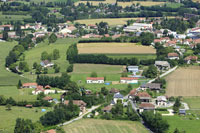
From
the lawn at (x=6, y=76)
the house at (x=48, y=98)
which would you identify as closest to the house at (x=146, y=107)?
the house at (x=48, y=98)

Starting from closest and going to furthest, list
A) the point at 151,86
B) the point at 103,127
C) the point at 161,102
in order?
the point at 103,127, the point at 161,102, the point at 151,86

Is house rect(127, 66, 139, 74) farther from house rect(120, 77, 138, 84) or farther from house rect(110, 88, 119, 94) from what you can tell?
house rect(110, 88, 119, 94)

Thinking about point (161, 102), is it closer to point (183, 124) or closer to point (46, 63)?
point (183, 124)

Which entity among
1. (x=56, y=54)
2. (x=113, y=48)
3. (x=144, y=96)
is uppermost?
(x=56, y=54)

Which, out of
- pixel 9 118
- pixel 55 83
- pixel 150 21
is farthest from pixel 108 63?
pixel 150 21

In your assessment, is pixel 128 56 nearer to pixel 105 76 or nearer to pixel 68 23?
pixel 105 76

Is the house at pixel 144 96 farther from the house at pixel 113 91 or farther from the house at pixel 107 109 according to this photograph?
the house at pixel 107 109

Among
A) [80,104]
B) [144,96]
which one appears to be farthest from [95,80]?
[80,104]

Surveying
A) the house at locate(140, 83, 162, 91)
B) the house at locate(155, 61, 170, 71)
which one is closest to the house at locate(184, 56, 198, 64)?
the house at locate(155, 61, 170, 71)
